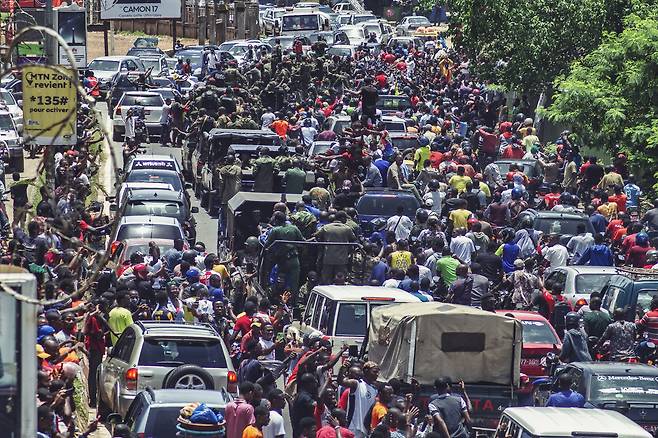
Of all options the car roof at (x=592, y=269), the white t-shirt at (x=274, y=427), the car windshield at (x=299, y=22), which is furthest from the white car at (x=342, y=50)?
the white t-shirt at (x=274, y=427)

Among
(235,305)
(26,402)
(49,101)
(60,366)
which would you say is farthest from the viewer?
(235,305)

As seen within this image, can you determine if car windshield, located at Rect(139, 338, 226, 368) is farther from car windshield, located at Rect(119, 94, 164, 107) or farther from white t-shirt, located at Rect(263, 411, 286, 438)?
car windshield, located at Rect(119, 94, 164, 107)

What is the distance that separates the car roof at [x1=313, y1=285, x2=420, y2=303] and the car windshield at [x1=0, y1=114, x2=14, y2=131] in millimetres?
21281

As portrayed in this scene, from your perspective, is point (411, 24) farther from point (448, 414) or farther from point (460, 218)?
point (448, 414)

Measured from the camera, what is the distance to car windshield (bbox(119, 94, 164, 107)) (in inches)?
1693

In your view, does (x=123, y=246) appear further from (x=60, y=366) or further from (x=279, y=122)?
(x=279, y=122)

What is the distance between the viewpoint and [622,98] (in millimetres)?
31484

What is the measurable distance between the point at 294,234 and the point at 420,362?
5830 millimetres

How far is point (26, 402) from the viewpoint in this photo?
23.7 feet

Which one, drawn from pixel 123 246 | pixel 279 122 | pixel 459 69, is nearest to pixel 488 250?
pixel 123 246

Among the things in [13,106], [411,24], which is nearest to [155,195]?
[13,106]

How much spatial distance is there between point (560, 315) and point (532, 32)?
19.7m

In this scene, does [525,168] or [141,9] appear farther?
[141,9]

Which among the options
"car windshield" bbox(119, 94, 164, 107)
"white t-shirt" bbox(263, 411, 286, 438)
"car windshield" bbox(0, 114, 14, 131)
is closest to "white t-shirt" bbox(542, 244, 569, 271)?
"white t-shirt" bbox(263, 411, 286, 438)
